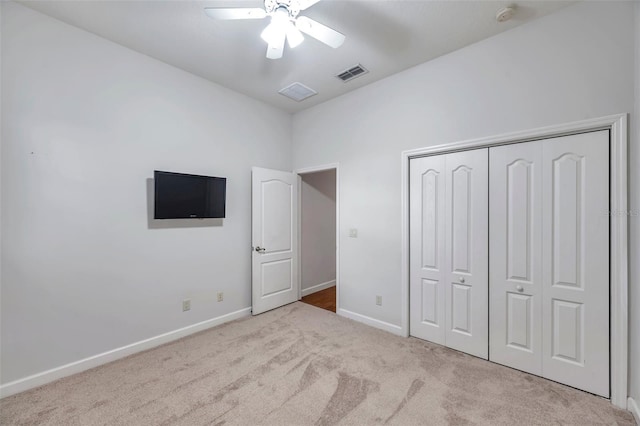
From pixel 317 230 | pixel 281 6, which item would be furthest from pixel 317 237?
pixel 281 6

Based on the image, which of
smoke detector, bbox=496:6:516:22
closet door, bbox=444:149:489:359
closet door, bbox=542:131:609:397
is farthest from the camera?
closet door, bbox=444:149:489:359

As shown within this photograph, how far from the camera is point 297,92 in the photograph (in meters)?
3.39

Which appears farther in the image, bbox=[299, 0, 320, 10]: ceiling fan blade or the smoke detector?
the smoke detector

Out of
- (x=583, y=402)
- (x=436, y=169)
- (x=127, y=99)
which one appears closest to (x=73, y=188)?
(x=127, y=99)

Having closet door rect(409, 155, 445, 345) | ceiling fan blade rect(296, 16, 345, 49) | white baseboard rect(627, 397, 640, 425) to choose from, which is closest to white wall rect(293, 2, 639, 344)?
closet door rect(409, 155, 445, 345)

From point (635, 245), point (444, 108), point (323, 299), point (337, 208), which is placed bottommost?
point (323, 299)

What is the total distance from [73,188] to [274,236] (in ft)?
7.10

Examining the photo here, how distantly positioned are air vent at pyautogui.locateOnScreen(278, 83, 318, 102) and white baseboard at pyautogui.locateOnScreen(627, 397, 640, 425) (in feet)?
12.8

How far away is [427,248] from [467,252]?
0.38m

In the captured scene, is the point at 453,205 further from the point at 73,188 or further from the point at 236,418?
the point at 73,188

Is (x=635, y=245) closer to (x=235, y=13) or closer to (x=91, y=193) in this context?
(x=235, y=13)

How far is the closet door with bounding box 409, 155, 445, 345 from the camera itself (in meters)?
2.68

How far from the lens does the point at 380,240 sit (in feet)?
10.2

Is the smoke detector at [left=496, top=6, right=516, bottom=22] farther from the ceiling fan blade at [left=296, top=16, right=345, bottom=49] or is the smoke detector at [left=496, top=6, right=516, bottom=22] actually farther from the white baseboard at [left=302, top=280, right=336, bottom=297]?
the white baseboard at [left=302, top=280, right=336, bottom=297]
